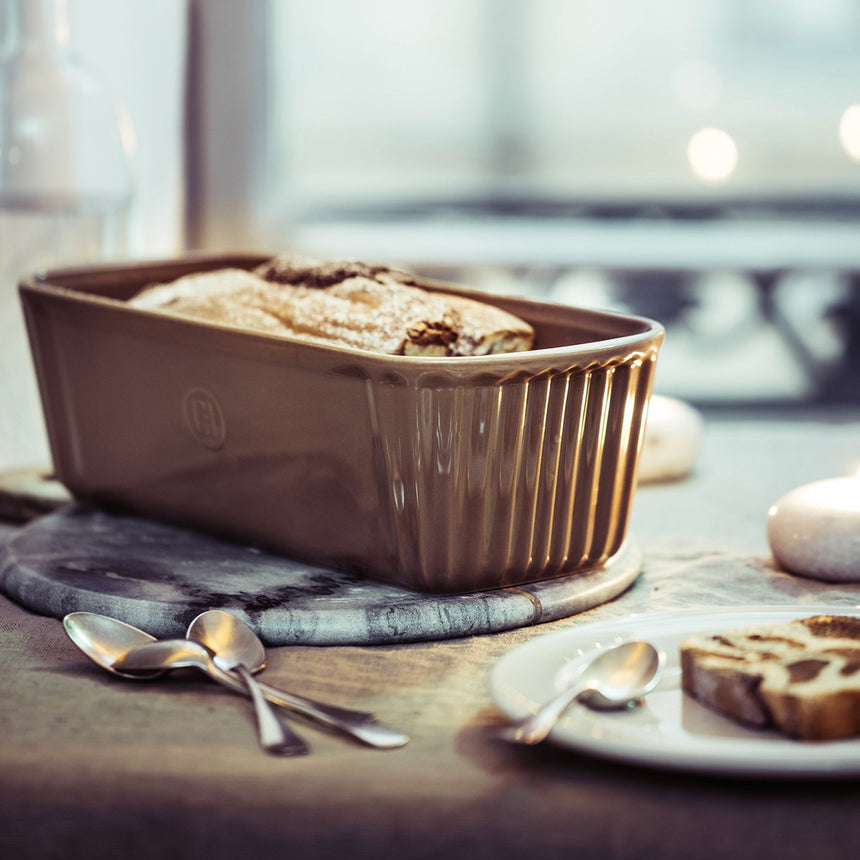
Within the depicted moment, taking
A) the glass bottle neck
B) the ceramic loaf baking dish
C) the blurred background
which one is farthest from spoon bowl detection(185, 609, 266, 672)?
the blurred background

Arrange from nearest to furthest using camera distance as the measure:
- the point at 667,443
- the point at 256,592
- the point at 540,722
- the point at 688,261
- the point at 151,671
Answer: the point at 540,722, the point at 151,671, the point at 256,592, the point at 667,443, the point at 688,261

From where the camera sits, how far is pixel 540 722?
49 centimetres

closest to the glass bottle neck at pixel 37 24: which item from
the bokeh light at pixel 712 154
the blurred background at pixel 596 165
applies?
the blurred background at pixel 596 165

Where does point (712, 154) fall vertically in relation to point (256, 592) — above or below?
above

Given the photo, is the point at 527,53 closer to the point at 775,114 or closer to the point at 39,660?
the point at 775,114

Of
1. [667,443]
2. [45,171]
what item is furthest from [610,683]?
[45,171]

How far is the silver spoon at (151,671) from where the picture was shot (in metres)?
0.54

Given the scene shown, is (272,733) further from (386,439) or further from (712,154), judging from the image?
(712,154)

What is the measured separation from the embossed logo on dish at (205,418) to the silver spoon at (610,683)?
0.32 metres

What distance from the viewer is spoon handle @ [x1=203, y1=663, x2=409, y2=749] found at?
0.54m

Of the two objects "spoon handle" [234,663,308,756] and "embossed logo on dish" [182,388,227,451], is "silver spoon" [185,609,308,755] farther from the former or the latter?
"embossed logo on dish" [182,388,227,451]

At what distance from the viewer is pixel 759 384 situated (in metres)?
1.72

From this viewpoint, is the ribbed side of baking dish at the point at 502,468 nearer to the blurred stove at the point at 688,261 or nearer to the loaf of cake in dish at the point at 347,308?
the loaf of cake in dish at the point at 347,308

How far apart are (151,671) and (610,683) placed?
0.78ft
